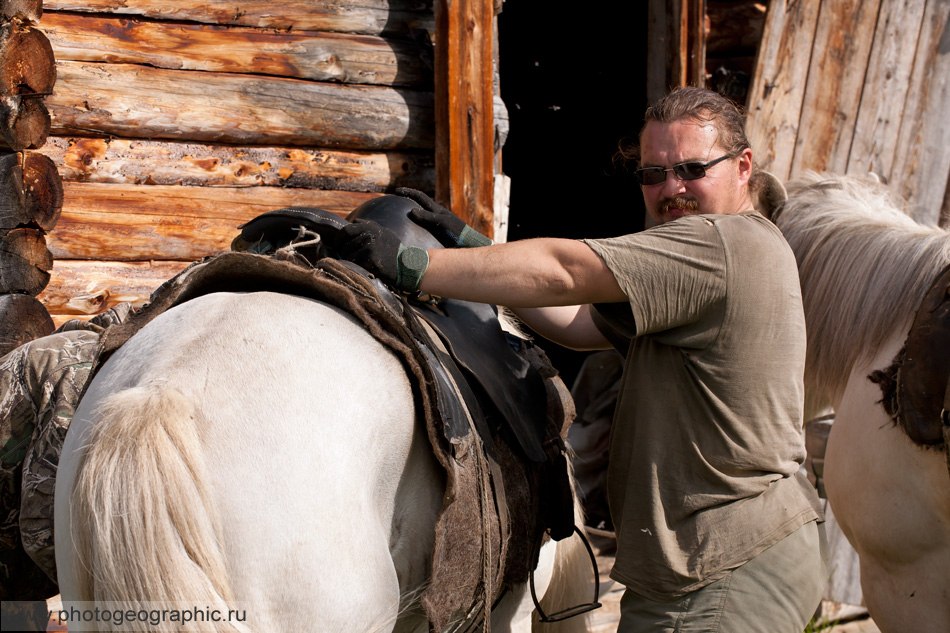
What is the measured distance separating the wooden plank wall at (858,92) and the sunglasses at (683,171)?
2310 millimetres

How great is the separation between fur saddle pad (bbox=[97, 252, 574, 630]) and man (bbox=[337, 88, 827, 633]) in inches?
5.6

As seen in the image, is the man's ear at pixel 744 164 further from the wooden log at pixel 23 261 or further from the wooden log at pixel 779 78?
the wooden log at pixel 23 261

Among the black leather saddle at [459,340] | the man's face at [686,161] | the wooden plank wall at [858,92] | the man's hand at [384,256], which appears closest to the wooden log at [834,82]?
the wooden plank wall at [858,92]

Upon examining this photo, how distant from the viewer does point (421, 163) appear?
3482 mm

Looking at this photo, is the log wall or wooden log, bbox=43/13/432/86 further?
wooden log, bbox=43/13/432/86

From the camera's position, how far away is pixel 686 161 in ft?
5.85

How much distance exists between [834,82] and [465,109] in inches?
82.4

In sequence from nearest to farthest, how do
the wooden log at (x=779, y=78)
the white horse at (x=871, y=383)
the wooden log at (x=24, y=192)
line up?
the white horse at (x=871, y=383) < the wooden log at (x=24, y=192) < the wooden log at (x=779, y=78)

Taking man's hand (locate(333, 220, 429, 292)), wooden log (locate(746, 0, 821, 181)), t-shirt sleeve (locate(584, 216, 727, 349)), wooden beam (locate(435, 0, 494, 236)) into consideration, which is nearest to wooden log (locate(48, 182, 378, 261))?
wooden beam (locate(435, 0, 494, 236))

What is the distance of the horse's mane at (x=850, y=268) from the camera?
7.68 feet

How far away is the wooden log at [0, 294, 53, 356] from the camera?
248 centimetres

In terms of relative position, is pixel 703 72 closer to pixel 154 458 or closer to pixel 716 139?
pixel 716 139

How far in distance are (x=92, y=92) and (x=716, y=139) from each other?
2397 mm

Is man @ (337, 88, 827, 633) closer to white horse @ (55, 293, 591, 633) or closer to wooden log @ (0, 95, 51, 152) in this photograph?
white horse @ (55, 293, 591, 633)
